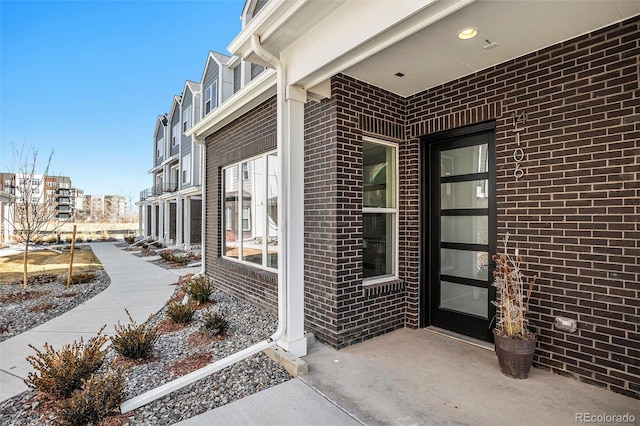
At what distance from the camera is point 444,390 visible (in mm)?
2707

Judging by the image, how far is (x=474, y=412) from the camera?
238 centimetres

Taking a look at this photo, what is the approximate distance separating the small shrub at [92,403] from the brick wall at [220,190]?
244 centimetres

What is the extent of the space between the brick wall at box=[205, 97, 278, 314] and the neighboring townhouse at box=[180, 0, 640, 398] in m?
0.08

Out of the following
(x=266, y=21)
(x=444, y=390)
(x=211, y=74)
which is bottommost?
(x=444, y=390)

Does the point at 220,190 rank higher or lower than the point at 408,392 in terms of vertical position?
higher

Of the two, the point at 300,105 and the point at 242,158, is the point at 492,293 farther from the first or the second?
the point at 242,158

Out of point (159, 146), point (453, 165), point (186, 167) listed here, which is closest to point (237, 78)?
point (186, 167)

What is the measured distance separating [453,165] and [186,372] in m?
3.93

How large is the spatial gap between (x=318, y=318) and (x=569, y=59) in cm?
375

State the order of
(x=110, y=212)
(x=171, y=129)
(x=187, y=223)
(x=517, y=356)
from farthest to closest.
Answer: (x=110, y=212), (x=171, y=129), (x=187, y=223), (x=517, y=356)

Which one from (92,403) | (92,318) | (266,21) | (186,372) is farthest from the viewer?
(92,318)

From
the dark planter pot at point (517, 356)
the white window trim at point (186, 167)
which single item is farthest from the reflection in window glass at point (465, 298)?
the white window trim at point (186, 167)

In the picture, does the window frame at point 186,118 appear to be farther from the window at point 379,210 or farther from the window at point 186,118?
the window at point 379,210

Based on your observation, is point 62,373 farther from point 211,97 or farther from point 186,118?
point 186,118
